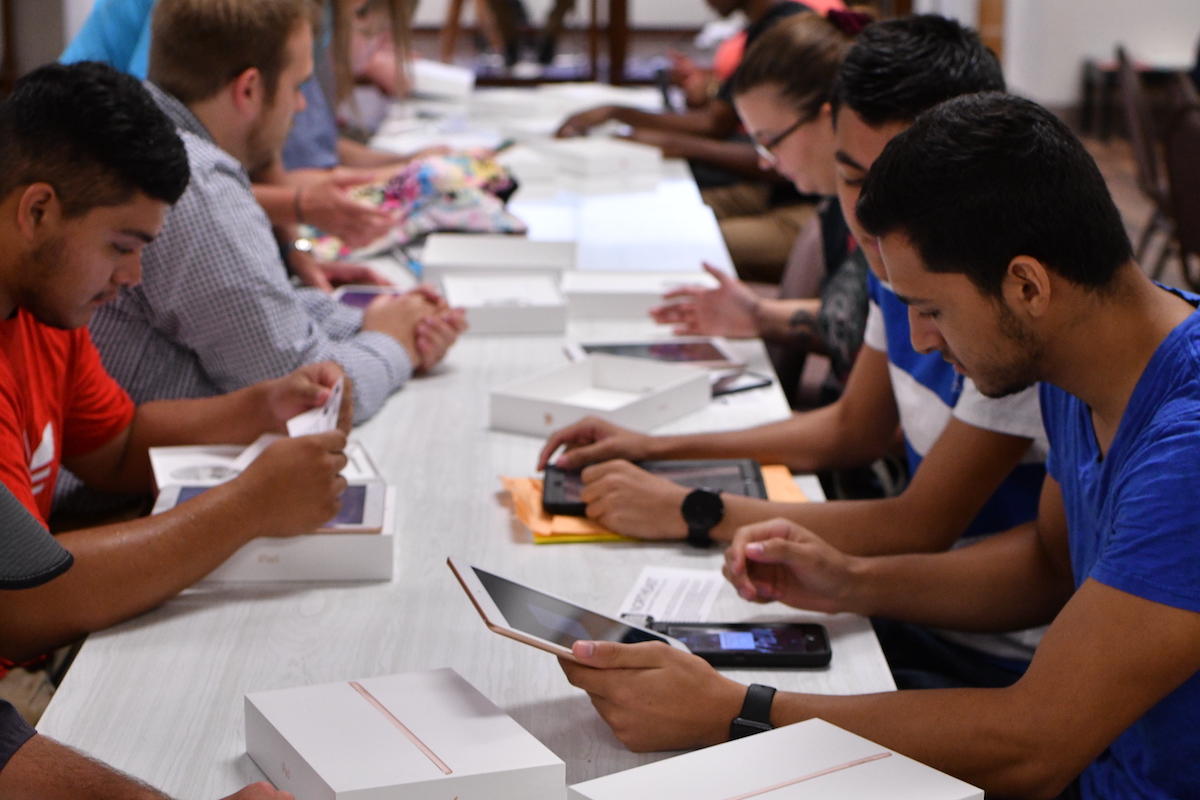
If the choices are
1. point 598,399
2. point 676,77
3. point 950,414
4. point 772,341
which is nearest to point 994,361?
point 950,414

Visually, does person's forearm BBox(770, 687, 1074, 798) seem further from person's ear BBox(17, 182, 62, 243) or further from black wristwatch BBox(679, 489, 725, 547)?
person's ear BBox(17, 182, 62, 243)

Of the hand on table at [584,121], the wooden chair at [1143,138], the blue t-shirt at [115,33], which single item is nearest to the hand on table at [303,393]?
the blue t-shirt at [115,33]

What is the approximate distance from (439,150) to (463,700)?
2.99 meters

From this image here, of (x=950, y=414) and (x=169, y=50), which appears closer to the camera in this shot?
(x=950, y=414)

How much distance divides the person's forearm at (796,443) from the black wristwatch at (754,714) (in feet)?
2.40

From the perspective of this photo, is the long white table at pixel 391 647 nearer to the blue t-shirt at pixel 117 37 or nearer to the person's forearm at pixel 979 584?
the person's forearm at pixel 979 584

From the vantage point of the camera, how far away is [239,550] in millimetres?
1492

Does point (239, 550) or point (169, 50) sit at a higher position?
point (169, 50)

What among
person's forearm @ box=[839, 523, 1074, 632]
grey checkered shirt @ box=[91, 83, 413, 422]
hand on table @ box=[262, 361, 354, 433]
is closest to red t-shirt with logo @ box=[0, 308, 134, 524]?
grey checkered shirt @ box=[91, 83, 413, 422]

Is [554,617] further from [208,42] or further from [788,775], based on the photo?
[208,42]

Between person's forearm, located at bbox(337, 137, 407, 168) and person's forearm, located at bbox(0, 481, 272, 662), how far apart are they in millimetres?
2685

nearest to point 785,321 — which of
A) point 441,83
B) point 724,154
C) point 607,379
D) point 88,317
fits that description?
point 607,379

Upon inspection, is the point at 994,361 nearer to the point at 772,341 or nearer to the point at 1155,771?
the point at 1155,771

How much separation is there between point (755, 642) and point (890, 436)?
0.76 m
